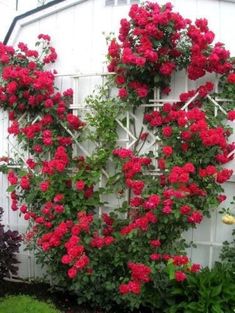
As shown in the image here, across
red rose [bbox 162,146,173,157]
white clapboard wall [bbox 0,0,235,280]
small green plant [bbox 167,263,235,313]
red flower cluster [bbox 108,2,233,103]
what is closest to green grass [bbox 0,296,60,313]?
white clapboard wall [bbox 0,0,235,280]

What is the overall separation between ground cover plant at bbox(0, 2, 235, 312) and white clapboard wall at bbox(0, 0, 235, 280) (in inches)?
7.6

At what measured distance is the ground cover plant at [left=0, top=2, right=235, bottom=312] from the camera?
4.25 metres

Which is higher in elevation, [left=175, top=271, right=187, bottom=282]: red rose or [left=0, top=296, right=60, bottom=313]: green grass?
[left=175, top=271, right=187, bottom=282]: red rose

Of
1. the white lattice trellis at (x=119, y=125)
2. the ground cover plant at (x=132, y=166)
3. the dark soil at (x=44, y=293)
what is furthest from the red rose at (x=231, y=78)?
the dark soil at (x=44, y=293)

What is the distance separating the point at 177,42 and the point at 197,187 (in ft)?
4.66

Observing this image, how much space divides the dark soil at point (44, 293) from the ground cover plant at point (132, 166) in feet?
0.54

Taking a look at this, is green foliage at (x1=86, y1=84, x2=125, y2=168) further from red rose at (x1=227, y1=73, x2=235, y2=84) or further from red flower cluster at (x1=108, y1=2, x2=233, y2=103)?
red rose at (x1=227, y1=73, x2=235, y2=84)

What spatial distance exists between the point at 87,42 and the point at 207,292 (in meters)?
2.82

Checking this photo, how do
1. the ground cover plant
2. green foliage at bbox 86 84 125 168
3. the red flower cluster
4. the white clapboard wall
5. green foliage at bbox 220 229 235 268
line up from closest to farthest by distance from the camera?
the ground cover plant < the red flower cluster < green foliage at bbox 220 229 235 268 < the white clapboard wall < green foliage at bbox 86 84 125 168

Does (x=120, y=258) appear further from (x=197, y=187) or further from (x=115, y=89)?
(x=115, y=89)

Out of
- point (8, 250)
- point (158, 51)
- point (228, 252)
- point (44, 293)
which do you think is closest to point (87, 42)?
point (158, 51)

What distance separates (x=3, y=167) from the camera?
5.36 metres

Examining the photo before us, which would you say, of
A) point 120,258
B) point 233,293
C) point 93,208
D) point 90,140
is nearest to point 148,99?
point 90,140

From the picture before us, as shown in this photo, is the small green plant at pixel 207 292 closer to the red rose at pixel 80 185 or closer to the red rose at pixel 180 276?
the red rose at pixel 180 276
